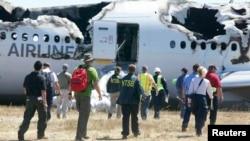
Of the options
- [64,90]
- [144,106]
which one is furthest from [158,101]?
[64,90]

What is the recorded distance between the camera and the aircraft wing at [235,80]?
28.6m

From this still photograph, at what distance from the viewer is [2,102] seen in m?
30.2

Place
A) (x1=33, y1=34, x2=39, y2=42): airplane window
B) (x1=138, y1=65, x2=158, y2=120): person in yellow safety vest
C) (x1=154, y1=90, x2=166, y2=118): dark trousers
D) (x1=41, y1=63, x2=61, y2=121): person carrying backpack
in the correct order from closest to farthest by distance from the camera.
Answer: (x1=41, y1=63, x2=61, y2=121): person carrying backpack, (x1=138, y1=65, x2=158, y2=120): person in yellow safety vest, (x1=154, y1=90, x2=166, y2=118): dark trousers, (x1=33, y1=34, x2=39, y2=42): airplane window

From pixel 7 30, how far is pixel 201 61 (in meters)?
8.15

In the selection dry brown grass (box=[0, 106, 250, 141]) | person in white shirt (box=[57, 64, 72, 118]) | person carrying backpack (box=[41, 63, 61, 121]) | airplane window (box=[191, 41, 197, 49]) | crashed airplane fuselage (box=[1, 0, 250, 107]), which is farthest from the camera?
airplane window (box=[191, 41, 197, 49])

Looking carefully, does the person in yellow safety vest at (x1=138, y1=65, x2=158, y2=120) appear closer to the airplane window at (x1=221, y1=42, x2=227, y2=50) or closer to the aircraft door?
the aircraft door

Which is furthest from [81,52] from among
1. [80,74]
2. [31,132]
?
[80,74]

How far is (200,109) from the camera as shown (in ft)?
60.4

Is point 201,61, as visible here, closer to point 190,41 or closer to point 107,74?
point 190,41

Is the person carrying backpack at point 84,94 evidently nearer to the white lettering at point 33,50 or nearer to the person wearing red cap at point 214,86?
the person wearing red cap at point 214,86

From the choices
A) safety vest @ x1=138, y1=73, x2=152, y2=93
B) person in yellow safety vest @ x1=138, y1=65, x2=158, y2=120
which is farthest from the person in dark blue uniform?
safety vest @ x1=138, y1=73, x2=152, y2=93

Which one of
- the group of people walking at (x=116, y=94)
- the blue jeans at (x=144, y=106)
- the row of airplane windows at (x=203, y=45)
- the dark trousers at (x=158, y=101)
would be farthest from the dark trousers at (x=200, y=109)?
the row of airplane windows at (x=203, y=45)

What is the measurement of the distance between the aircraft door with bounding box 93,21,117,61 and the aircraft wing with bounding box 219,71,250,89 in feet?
15.4

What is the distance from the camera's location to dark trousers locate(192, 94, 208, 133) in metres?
18.3
